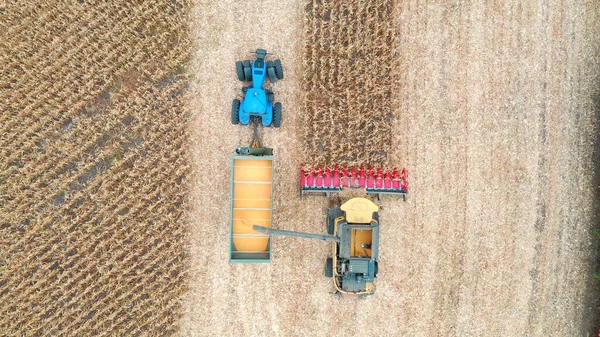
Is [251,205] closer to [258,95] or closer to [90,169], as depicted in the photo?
[258,95]

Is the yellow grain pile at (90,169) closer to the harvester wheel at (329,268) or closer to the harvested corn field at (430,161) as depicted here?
the harvested corn field at (430,161)

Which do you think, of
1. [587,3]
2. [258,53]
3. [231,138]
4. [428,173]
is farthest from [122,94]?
[587,3]

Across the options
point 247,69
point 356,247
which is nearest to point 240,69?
point 247,69

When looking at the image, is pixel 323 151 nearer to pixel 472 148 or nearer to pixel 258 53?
pixel 258 53

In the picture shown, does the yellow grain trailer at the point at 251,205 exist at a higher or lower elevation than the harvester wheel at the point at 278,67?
lower

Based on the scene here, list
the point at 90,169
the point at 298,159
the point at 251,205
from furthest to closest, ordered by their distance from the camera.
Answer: the point at 298,159, the point at 90,169, the point at 251,205

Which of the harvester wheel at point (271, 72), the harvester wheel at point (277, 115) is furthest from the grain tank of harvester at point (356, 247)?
the harvester wheel at point (271, 72)

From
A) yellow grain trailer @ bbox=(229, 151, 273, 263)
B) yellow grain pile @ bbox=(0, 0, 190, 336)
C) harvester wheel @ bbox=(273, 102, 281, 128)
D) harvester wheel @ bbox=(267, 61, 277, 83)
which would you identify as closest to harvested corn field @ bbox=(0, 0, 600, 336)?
yellow grain pile @ bbox=(0, 0, 190, 336)
